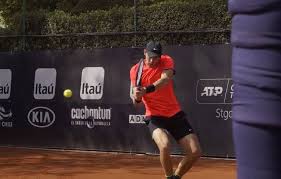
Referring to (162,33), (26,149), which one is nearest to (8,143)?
(26,149)

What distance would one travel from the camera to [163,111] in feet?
21.0

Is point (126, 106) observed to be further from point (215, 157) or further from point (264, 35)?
point (264, 35)

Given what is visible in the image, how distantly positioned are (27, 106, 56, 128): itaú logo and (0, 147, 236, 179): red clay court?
573mm

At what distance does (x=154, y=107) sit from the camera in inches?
253

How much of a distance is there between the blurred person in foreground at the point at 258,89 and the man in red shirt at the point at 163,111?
16.0 ft

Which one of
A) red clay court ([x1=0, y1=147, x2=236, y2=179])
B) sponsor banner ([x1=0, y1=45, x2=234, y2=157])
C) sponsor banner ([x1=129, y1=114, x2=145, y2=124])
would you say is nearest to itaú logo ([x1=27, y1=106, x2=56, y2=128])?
sponsor banner ([x1=0, y1=45, x2=234, y2=157])

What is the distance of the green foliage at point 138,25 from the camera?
12.5 meters

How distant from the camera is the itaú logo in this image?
463 inches

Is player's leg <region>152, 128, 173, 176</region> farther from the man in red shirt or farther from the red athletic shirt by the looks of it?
the red athletic shirt

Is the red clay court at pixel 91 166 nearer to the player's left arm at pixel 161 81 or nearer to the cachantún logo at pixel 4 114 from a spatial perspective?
the cachantún logo at pixel 4 114

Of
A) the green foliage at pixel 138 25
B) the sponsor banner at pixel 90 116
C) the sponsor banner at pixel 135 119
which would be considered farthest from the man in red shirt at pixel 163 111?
the green foliage at pixel 138 25

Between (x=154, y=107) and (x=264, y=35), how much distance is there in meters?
5.17

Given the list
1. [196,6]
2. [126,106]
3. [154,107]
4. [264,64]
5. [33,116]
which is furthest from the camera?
[196,6]

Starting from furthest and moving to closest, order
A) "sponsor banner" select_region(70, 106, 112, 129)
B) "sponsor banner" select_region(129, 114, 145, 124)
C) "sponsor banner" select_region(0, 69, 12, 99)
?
"sponsor banner" select_region(0, 69, 12, 99)
"sponsor banner" select_region(70, 106, 112, 129)
"sponsor banner" select_region(129, 114, 145, 124)
